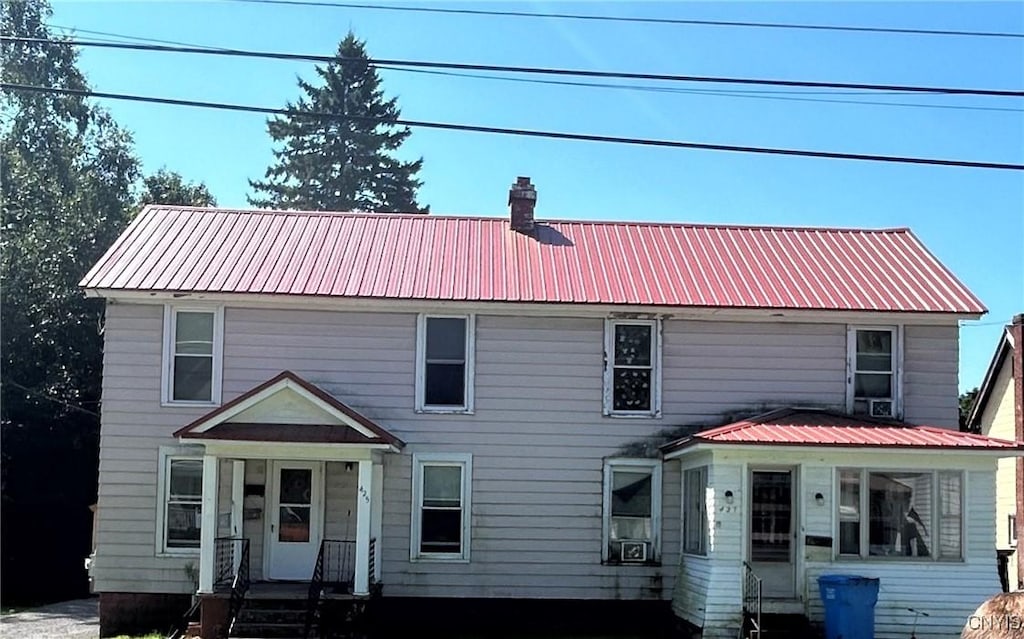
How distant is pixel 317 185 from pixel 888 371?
142 ft

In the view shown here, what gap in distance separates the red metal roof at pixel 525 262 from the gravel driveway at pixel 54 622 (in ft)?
18.6

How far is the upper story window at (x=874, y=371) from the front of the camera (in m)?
18.7

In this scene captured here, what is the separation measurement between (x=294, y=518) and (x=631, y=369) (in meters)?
6.02

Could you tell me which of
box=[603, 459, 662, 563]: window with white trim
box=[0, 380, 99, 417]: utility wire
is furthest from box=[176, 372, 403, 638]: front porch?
box=[0, 380, 99, 417]: utility wire

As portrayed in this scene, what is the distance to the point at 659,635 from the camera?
17.9 meters

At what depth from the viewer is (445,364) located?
18.5 meters

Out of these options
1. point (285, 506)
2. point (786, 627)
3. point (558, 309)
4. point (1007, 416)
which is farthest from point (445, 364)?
point (1007, 416)

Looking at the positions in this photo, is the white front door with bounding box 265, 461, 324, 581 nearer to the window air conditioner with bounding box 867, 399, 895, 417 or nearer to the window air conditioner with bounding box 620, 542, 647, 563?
the window air conditioner with bounding box 620, 542, 647, 563

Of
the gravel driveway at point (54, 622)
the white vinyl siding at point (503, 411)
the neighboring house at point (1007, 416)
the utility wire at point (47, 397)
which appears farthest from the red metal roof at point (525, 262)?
the neighboring house at point (1007, 416)

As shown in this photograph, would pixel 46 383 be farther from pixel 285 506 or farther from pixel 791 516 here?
pixel 791 516

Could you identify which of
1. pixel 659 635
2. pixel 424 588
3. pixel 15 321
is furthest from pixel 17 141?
pixel 659 635

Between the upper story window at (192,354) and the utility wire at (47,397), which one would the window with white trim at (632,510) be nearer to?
the upper story window at (192,354)

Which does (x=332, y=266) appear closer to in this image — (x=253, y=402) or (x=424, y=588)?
(x=253, y=402)

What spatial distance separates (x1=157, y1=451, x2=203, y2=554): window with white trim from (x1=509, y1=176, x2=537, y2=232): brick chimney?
7.32 metres
